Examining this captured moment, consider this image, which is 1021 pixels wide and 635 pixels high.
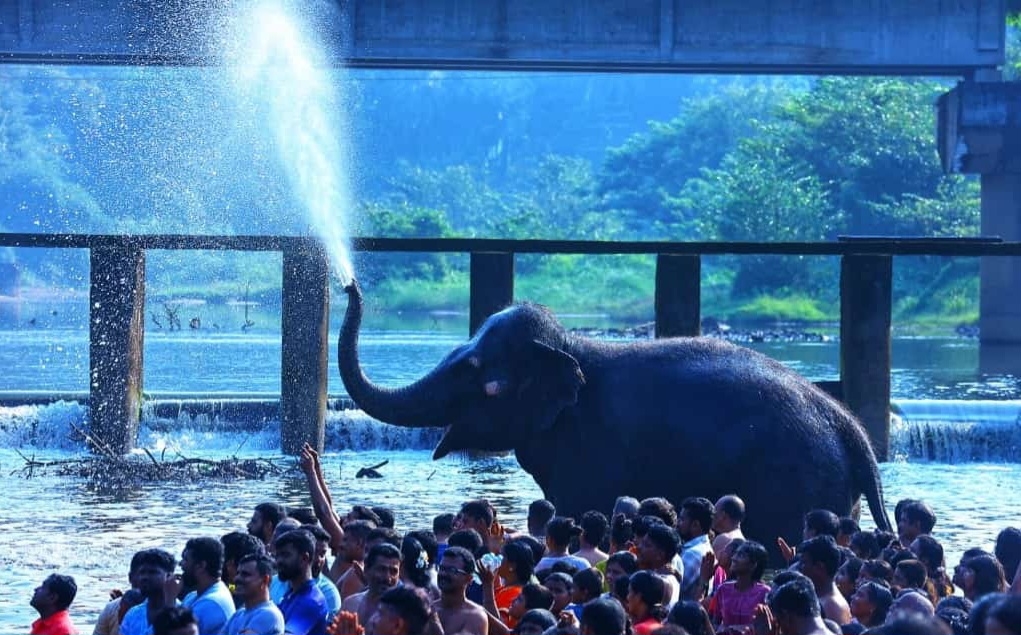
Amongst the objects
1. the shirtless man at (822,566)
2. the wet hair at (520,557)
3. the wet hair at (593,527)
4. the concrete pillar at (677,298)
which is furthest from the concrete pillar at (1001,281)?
the wet hair at (520,557)

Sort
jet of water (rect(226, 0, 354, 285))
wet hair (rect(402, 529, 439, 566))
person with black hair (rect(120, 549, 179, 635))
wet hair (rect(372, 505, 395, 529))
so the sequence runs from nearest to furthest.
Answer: person with black hair (rect(120, 549, 179, 635)) → wet hair (rect(402, 529, 439, 566)) → wet hair (rect(372, 505, 395, 529)) → jet of water (rect(226, 0, 354, 285))

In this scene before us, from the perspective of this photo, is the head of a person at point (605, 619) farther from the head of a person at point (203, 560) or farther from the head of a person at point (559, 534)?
the head of a person at point (559, 534)

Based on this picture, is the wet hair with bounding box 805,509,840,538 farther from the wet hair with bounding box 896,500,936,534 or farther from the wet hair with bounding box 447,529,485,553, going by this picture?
the wet hair with bounding box 447,529,485,553

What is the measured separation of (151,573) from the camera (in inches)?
310

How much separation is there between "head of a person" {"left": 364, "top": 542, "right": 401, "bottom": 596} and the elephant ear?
4.26 m

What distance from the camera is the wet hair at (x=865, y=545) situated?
9.66 m

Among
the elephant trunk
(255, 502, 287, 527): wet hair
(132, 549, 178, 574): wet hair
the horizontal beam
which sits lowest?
(255, 502, 287, 527): wet hair

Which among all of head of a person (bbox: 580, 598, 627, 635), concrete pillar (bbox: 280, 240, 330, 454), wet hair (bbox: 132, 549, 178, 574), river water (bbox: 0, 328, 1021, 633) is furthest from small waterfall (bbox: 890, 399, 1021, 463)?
head of a person (bbox: 580, 598, 627, 635)

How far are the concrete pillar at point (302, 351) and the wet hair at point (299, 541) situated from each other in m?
11.9

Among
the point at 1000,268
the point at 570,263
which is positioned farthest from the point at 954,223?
the point at 1000,268

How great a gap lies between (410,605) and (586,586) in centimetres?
157

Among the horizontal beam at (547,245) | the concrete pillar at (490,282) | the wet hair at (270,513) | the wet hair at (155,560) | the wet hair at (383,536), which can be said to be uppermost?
the horizontal beam at (547,245)

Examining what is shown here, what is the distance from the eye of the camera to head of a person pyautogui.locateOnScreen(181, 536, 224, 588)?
7762 millimetres

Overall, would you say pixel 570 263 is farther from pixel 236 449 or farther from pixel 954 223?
pixel 236 449
